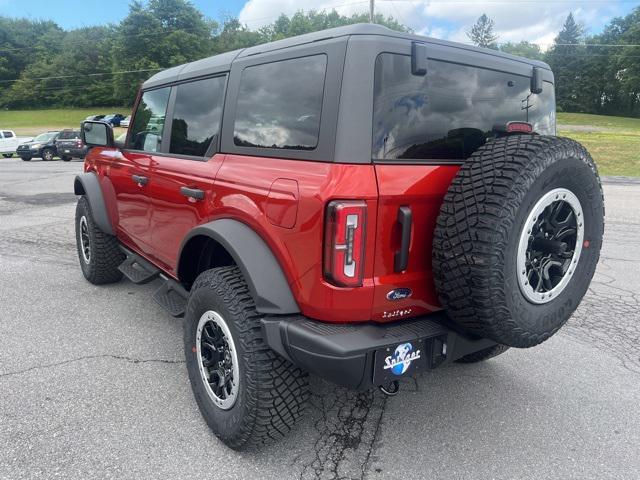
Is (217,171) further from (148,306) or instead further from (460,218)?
(148,306)

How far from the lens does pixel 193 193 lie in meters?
2.72

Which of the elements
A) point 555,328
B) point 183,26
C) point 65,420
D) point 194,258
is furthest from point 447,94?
point 183,26

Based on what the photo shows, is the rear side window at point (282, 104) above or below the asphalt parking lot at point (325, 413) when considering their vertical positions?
above

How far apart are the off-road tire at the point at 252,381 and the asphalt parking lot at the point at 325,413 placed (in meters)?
0.17

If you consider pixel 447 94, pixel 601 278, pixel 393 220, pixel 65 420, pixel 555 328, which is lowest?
pixel 65 420

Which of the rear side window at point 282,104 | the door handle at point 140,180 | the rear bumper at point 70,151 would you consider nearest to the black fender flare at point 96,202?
the door handle at point 140,180

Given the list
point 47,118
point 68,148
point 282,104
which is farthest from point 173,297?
point 47,118

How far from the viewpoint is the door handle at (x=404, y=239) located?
2006 mm

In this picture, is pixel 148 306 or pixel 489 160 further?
pixel 148 306

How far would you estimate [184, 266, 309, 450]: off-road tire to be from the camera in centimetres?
219

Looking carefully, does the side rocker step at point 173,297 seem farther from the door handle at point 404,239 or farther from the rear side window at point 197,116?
the door handle at point 404,239

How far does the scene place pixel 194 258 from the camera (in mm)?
2934

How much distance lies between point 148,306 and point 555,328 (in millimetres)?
3425

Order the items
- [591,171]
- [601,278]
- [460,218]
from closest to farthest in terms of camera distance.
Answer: [460,218], [591,171], [601,278]
